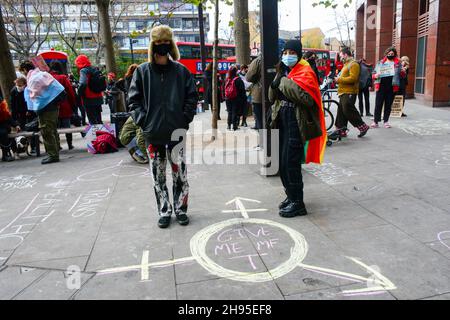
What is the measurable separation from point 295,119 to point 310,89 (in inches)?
13.0

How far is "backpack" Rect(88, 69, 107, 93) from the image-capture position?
9493mm

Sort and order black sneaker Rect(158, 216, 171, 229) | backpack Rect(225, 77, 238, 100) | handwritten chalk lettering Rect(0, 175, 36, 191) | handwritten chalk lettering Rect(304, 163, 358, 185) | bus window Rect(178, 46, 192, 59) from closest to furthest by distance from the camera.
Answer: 1. black sneaker Rect(158, 216, 171, 229)
2. handwritten chalk lettering Rect(304, 163, 358, 185)
3. handwritten chalk lettering Rect(0, 175, 36, 191)
4. backpack Rect(225, 77, 238, 100)
5. bus window Rect(178, 46, 192, 59)

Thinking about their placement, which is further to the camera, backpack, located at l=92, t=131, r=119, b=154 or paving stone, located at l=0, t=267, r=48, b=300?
backpack, located at l=92, t=131, r=119, b=154

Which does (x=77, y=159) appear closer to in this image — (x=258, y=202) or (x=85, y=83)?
(x=85, y=83)

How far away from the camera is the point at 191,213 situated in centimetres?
431

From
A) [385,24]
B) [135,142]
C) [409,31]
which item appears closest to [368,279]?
[135,142]

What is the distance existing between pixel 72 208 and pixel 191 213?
154cm

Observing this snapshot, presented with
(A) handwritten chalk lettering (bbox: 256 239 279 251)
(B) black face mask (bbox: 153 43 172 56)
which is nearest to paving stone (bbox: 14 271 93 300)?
(A) handwritten chalk lettering (bbox: 256 239 279 251)

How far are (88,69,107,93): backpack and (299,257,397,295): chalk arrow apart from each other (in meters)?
8.01

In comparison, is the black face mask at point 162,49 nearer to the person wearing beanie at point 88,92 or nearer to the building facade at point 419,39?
the person wearing beanie at point 88,92

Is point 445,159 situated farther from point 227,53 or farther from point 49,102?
point 227,53

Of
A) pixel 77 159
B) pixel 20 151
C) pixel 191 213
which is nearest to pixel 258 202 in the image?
pixel 191 213

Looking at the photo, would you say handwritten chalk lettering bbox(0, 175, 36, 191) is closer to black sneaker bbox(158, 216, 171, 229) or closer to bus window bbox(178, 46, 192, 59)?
A: black sneaker bbox(158, 216, 171, 229)
